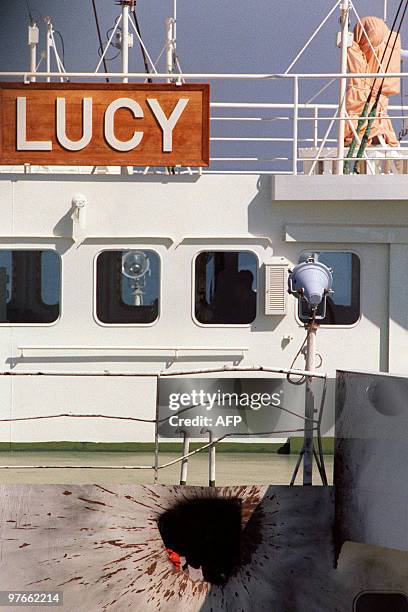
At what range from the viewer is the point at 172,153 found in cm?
1260

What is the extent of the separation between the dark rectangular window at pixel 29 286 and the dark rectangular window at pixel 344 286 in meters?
3.00

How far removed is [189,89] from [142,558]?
5600mm

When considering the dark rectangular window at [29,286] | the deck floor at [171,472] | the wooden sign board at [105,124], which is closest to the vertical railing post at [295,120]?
the wooden sign board at [105,124]

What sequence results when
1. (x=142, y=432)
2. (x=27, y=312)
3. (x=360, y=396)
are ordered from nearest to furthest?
1. (x=360, y=396)
2. (x=142, y=432)
3. (x=27, y=312)

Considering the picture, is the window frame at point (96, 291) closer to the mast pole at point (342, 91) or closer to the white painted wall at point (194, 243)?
the white painted wall at point (194, 243)

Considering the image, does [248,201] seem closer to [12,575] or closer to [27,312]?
[27,312]

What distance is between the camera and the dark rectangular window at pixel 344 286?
12.5 metres

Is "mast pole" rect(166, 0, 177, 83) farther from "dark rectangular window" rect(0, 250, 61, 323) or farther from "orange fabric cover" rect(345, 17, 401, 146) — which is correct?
"dark rectangular window" rect(0, 250, 61, 323)

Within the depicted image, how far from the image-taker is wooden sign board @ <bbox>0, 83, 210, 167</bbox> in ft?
41.2

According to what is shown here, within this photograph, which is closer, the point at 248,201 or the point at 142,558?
the point at 142,558

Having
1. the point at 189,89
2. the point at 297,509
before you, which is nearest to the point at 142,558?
the point at 297,509

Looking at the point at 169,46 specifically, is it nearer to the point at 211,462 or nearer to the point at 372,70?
the point at 372,70

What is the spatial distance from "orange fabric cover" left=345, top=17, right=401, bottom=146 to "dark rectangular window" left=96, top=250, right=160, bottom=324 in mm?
4088

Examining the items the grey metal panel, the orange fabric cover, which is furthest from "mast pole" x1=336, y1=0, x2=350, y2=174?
the grey metal panel
